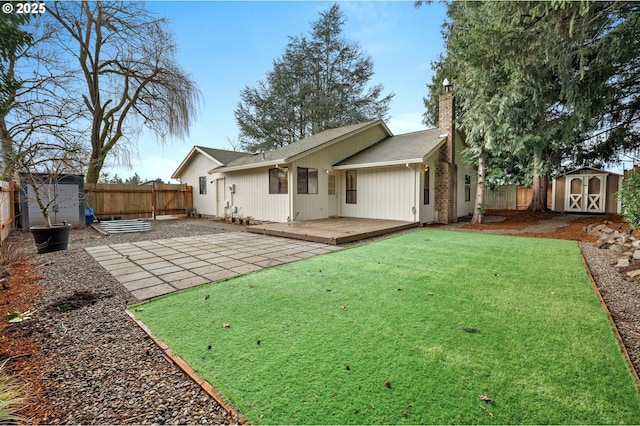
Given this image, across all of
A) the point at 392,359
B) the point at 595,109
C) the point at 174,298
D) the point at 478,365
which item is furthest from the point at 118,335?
the point at 595,109

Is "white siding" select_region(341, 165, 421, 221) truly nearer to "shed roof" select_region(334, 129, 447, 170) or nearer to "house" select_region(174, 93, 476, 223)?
"house" select_region(174, 93, 476, 223)

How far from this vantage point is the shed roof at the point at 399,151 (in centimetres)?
952

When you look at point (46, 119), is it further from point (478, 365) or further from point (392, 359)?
point (478, 365)

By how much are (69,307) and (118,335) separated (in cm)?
109

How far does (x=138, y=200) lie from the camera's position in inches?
543

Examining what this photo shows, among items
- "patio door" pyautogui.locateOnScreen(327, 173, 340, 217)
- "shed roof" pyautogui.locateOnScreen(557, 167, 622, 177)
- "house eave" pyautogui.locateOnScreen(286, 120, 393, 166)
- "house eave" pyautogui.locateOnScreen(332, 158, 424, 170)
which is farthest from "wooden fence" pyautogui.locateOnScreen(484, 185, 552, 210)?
"patio door" pyautogui.locateOnScreen(327, 173, 340, 217)

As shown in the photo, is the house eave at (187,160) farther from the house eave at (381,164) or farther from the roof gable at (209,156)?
the house eave at (381,164)

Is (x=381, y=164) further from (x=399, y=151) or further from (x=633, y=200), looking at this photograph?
(x=633, y=200)

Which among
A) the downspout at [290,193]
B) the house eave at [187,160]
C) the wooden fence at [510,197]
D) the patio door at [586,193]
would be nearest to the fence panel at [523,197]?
the wooden fence at [510,197]

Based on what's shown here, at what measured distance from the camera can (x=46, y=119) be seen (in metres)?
6.13

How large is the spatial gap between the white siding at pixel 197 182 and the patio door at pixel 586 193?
17.7 m

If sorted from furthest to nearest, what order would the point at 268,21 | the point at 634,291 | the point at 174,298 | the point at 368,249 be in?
the point at 268,21 < the point at 368,249 < the point at 634,291 < the point at 174,298

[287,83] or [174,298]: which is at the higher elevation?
[287,83]

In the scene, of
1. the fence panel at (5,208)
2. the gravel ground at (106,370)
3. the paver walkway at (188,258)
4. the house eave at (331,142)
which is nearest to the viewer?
the gravel ground at (106,370)
